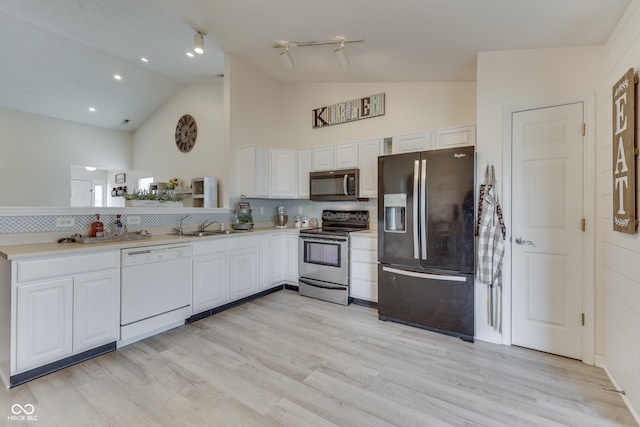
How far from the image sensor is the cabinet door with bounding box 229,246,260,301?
3285mm

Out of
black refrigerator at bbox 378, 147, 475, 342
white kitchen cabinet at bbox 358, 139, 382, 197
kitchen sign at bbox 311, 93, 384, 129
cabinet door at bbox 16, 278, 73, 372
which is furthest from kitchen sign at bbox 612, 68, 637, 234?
cabinet door at bbox 16, 278, 73, 372

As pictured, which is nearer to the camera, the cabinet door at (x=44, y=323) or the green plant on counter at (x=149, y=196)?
the cabinet door at (x=44, y=323)

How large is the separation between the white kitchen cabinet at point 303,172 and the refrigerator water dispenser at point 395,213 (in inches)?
61.4

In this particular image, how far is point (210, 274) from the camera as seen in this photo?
3.04 metres

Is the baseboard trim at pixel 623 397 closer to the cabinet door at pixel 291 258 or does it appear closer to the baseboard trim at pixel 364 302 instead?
the baseboard trim at pixel 364 302

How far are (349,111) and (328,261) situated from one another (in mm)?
Result: 2330

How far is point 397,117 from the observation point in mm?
3789

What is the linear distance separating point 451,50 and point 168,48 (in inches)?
161

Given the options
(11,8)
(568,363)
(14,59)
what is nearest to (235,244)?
(568,363)

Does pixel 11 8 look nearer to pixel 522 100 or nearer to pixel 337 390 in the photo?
pixel 337 390

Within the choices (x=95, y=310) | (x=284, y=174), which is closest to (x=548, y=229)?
(x=284, y=174)

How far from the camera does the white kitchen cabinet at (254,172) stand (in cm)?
394

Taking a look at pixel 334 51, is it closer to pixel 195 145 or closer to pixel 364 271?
pixel 364 271

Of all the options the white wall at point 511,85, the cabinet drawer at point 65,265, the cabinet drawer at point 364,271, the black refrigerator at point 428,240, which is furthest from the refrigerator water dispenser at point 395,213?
the cabinet drawer at point 65,265
